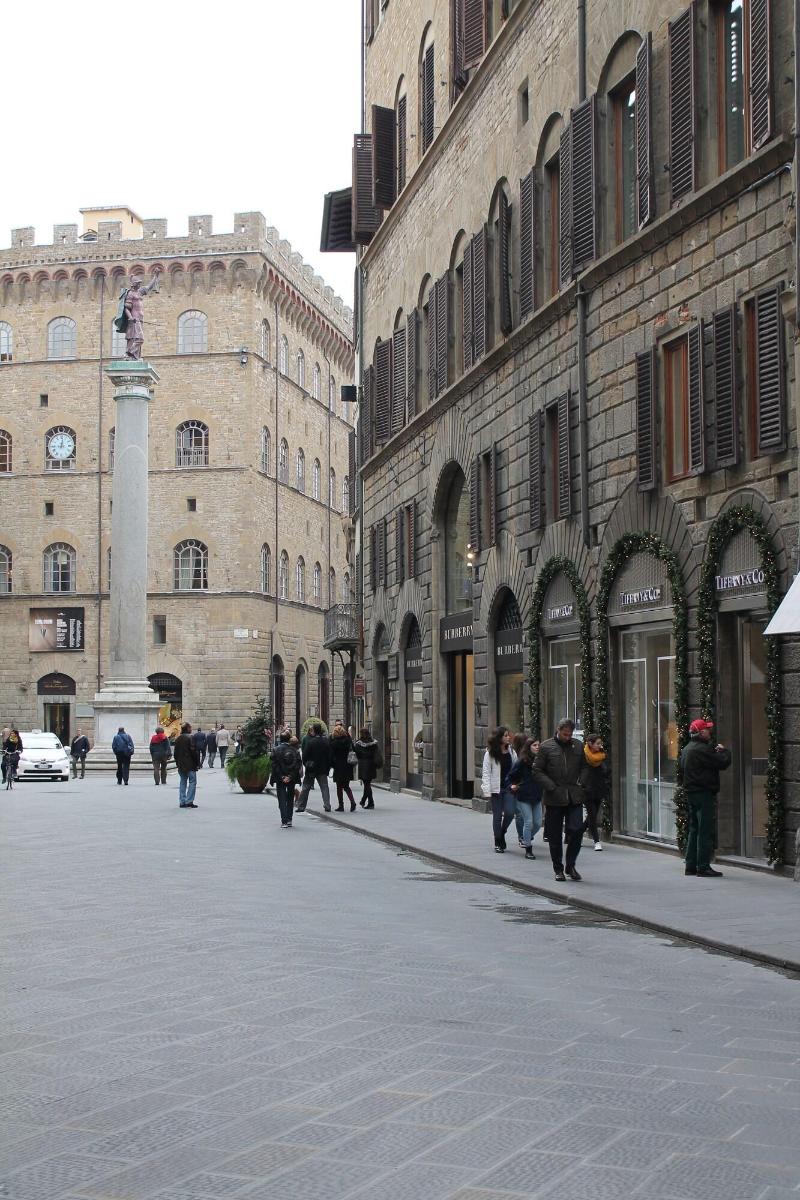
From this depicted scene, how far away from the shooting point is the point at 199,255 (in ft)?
208

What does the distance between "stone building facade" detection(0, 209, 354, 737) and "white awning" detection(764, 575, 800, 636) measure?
158ft

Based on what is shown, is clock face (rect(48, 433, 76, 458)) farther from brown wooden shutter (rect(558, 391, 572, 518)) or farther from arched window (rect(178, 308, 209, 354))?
brown wooden shutter (rect(558, 391, 572, 518))

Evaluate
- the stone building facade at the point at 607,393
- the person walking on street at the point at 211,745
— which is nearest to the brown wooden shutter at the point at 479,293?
the stone building facade at the point at 607,393

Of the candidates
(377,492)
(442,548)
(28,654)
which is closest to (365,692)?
(377,492)

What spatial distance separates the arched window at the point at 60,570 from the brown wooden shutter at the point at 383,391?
3024 centimetres

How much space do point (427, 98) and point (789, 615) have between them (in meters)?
21.9

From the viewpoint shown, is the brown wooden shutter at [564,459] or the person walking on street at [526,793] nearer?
the person walking on street at [526,793]

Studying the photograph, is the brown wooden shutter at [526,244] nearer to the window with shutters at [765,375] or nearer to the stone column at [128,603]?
the window with shutters at [765,375]

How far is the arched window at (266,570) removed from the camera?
210 feet

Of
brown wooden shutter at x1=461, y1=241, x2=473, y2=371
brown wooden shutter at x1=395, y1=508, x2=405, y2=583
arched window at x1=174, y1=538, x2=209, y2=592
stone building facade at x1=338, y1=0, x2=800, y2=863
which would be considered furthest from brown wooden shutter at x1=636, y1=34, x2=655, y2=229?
arched window at x1=174, y1=538, x2=209, y2=592

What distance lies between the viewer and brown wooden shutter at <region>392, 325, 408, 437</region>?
34.0m

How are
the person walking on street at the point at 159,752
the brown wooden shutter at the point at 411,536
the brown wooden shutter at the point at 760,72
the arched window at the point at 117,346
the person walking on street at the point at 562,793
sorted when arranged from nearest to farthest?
the person walking on street at the point at 562,793 < the brown wooden shutter at the point at 760,72 < the brown wooden shutter at the point at 411,536 < the person walking on street at the point at 159,752 < the arched window at the point at 117,346

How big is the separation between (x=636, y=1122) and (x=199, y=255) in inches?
2371

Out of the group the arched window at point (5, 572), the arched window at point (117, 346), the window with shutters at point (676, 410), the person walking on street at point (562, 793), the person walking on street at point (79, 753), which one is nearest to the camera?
the person walking on street at point (562, 793)
